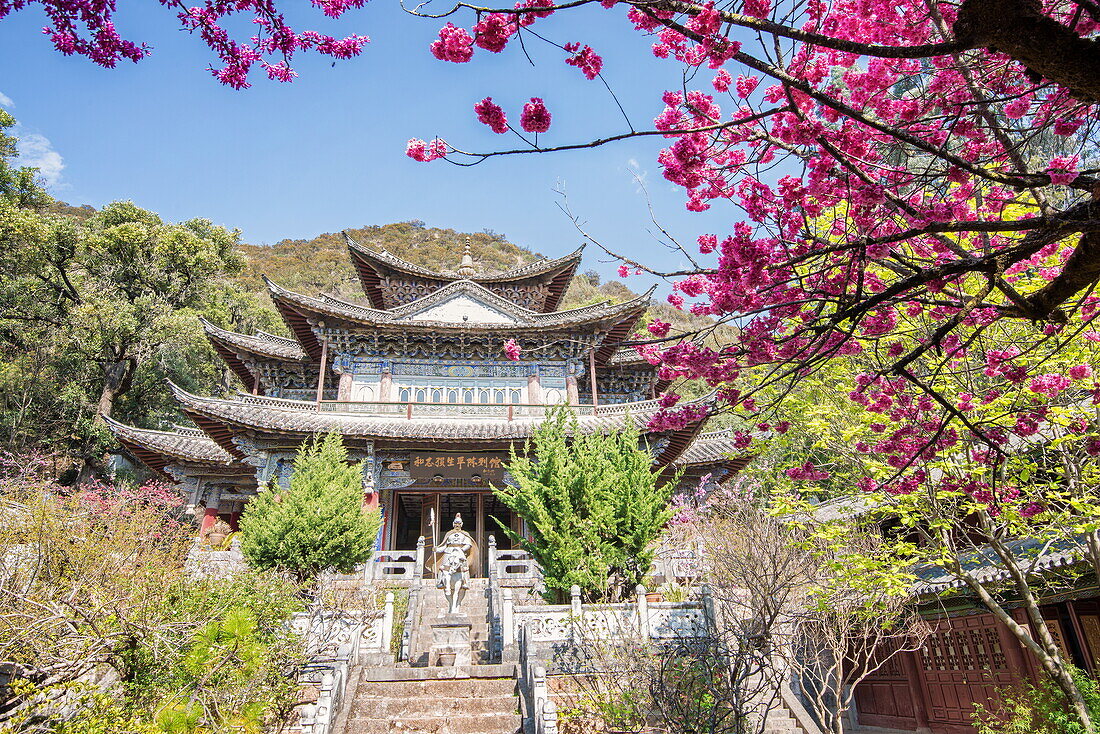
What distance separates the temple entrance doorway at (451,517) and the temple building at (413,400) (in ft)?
0.22

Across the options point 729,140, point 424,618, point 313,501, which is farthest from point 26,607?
point 729,140

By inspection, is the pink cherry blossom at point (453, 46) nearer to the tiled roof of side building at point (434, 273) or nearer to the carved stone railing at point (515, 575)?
the carved stone railing at point (515, 575)

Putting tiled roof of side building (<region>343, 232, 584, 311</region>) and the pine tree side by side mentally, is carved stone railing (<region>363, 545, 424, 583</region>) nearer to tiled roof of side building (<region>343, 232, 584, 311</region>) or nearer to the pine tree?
the pine tree

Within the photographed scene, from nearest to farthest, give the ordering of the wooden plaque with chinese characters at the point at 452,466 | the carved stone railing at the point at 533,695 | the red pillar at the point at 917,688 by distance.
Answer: the carved stone railing at the point at 533,695 → the red pillar at the point at 917,688 → the wooden plaque with chinese characters at the point at 452,466

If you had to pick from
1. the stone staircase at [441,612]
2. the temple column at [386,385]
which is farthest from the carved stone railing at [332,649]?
the temple column at [386,385]

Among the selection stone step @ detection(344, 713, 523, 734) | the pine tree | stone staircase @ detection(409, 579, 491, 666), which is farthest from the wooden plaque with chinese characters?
stone step @ detection(344, 713, 523, 734)

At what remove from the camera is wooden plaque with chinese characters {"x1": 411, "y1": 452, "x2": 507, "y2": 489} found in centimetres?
1705

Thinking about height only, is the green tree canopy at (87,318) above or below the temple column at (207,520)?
above

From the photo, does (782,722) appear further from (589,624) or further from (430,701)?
(430,701)

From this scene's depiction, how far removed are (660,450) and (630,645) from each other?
9092 mm

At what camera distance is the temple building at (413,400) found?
54.1 ft

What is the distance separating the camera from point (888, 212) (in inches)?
157

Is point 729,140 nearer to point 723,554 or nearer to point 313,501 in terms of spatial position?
point 723,554

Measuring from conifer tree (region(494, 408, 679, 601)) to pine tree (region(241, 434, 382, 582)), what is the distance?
9.92ft
